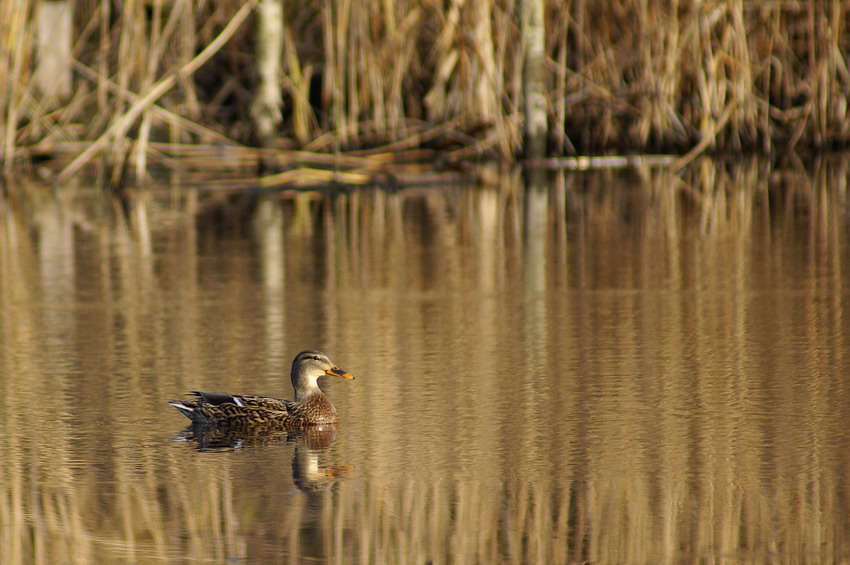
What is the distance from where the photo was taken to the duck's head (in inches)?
226

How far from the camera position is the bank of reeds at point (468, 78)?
15.2m

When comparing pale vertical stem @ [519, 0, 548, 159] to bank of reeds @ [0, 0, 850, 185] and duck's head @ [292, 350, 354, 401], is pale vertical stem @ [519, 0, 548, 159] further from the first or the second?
duck's head @ [292, 350, 354, 401]

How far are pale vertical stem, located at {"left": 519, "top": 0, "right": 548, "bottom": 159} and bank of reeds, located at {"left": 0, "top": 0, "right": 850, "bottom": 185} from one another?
4.6 inches

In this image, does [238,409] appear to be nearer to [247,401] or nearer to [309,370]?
[247,401]

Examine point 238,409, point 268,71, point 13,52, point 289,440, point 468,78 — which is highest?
point 13,52

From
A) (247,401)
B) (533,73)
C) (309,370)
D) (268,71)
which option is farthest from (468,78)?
(247,401)

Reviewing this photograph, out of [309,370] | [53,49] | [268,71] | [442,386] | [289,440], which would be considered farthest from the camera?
[268,71]

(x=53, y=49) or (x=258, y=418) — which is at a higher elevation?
(x=53, y=49)

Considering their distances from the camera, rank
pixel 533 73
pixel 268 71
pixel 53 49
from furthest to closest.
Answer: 1. pixel 268 71
2. pixel 533 73
3. pixel 53 49

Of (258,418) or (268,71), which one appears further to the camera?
(268,71)

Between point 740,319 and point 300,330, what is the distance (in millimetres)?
2082

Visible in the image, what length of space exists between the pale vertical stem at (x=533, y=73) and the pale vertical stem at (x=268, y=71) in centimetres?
241

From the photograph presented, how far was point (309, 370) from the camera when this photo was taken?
18.9ft

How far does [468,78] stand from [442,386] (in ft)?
32.9
